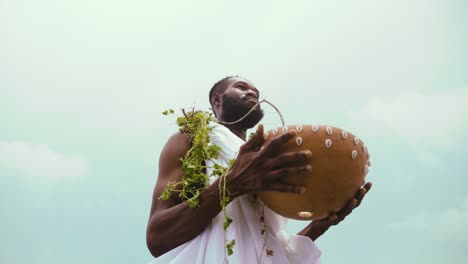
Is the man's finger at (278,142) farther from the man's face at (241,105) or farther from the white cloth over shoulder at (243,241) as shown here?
the man's face at (241,105)

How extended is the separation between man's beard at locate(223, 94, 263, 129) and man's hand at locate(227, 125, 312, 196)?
87cm

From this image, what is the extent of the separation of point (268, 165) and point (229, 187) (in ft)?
0.72

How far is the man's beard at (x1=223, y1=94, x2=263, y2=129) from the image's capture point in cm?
288

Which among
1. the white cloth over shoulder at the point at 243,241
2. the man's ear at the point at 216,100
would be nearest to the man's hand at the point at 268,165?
the white cloth over shoulder at the point at 243,241

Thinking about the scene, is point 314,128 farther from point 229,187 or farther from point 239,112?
point 239,112

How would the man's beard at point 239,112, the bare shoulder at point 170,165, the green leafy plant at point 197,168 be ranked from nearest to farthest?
1. the green leafy plant at point 197,168
2. the bare shoulder at point 170,165
3. the man's beard at point 239,112

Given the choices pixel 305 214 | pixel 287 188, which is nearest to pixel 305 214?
pixel 305 214

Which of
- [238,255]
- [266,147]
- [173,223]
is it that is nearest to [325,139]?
[266,147]

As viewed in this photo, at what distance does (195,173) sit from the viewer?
7.64 ft

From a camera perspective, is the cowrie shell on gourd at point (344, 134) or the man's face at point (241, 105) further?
the man's face at point (241, 105)

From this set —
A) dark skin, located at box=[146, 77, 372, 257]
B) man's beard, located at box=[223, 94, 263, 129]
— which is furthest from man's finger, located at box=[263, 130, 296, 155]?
man's beard, located at box=[223, 94, 263, 129]

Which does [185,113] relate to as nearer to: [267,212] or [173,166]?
[173,166]

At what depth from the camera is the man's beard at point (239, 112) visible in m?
2.88

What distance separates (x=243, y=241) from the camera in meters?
2.23
